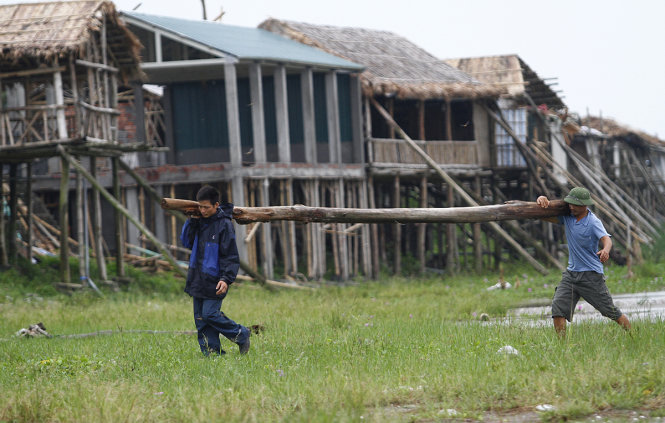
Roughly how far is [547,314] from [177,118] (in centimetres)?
1305

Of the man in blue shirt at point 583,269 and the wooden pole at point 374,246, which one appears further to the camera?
the wooden pole at point 374,246

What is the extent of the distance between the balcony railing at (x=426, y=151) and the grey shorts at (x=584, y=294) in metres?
14.5

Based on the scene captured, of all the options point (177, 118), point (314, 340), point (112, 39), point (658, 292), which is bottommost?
point (658, 292)

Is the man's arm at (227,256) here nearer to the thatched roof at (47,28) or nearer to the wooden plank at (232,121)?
the thatched roof at (47,28)

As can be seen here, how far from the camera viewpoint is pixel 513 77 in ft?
90.5

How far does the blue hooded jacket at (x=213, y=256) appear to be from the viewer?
26.9ft

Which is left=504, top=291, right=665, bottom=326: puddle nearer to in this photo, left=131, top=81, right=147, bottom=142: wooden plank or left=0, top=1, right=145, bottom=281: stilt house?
left=0, top=1, right=145, bottom=281: stilt house

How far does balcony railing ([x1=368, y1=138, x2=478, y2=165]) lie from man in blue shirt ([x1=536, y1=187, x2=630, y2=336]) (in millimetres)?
14446

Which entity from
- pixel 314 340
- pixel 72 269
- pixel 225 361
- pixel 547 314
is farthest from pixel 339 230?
pixel 225 361

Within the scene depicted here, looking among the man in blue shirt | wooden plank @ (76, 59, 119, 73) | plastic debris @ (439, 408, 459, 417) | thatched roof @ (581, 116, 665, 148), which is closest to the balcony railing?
wooden plank @ (76, 59, 119, 73)

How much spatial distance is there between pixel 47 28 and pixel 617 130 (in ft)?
84.1

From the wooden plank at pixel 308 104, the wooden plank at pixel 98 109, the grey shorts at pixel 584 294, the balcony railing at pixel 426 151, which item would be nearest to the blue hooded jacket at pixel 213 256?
the grey shorts at pixel 584 294

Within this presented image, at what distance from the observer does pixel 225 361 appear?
7.71m

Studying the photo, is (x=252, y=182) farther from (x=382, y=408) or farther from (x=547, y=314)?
(x=382, y=408)
